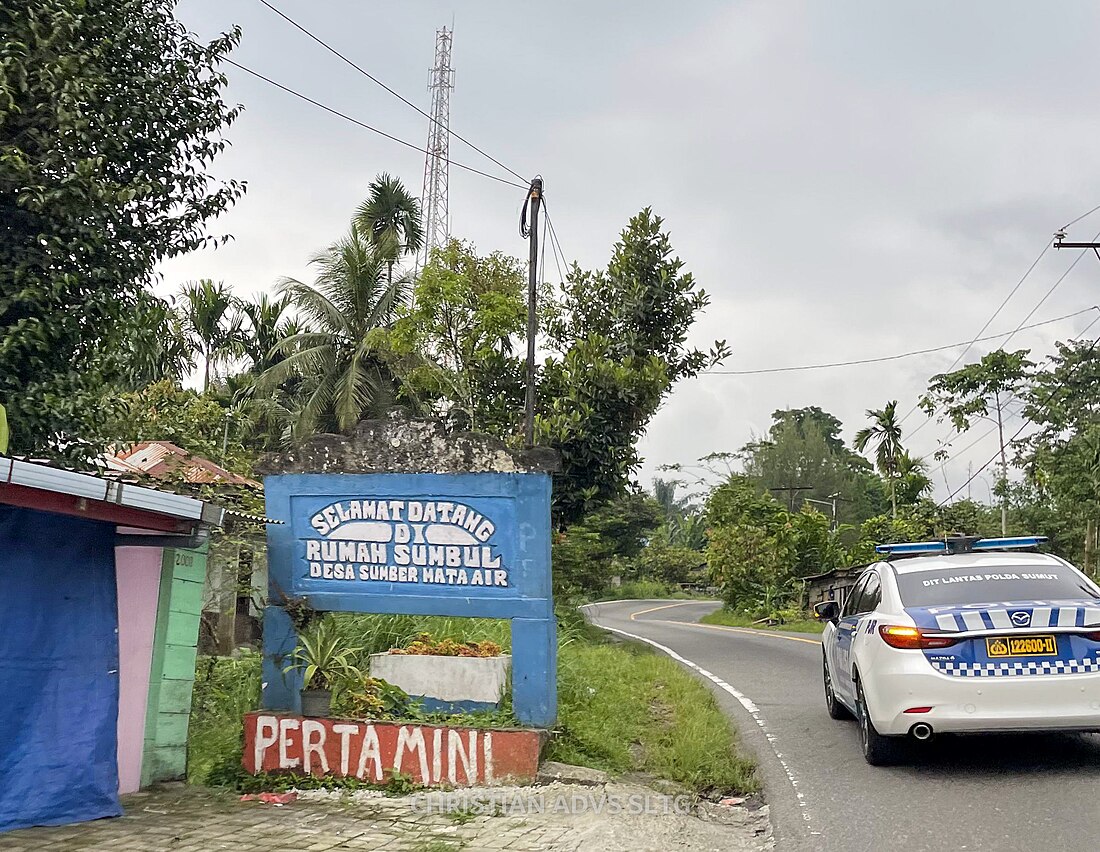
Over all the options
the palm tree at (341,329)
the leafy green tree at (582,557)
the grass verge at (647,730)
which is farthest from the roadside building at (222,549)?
the palm tree at (341,329)

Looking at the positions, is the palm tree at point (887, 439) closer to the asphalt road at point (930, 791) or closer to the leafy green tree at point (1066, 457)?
the leafy green tree at point (1066, 457)

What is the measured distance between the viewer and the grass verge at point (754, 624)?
33247mm

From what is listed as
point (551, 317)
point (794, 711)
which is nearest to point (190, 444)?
point (794, 711)

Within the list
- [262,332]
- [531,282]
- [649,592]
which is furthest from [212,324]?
[649,592]

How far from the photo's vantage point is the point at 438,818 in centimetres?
652

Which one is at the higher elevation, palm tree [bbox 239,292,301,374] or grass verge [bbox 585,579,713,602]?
palm tree [bbox 239,292,301,374]

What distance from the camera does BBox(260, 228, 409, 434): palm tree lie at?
25.8 meters

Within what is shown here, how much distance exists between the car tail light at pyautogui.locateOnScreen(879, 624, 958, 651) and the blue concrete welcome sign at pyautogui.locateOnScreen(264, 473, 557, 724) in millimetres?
2448

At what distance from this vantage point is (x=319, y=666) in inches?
307

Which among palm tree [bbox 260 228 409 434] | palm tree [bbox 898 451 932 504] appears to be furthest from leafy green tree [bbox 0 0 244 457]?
palm tree [bbox 898 451 932 504]

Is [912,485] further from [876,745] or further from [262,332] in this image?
[876,745]

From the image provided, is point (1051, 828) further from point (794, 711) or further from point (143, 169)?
point (143, 169)

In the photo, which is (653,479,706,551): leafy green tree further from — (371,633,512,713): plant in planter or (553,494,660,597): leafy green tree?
(371,633,512,713): plant in planter

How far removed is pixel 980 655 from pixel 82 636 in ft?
19.3
